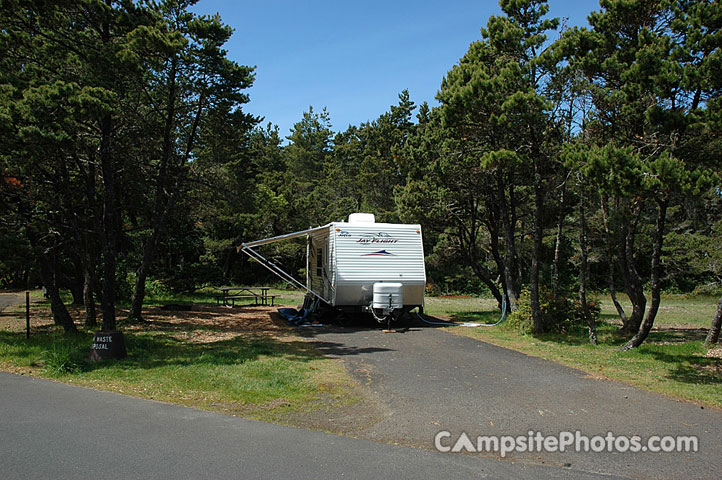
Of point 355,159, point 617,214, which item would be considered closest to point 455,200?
point 617,214

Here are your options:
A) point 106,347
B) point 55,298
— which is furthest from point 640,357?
point 55,298

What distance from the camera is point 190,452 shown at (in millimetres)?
4441

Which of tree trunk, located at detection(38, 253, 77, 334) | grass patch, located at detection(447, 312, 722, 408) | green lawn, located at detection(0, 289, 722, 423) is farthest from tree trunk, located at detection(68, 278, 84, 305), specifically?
grass patch, located at detection(447, 312, 722, 408)

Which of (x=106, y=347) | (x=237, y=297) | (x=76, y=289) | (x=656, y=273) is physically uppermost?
(x=656, y=273)

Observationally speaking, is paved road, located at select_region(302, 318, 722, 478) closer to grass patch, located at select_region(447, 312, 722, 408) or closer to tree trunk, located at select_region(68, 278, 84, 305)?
grass patch, located at select_region(447, 312, 722, 408)

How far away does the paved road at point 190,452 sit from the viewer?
4.02m

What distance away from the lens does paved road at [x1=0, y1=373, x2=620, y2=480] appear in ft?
13.2

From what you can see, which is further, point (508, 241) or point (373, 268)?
point (508, 241)

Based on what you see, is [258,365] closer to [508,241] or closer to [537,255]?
[537,255]

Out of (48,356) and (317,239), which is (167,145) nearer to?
(317,239)

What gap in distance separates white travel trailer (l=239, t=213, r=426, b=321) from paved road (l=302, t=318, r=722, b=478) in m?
4.19

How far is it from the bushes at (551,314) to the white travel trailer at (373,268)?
2744mm

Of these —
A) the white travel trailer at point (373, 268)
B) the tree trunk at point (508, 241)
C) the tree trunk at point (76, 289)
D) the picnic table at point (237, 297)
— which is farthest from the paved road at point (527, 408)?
the picnic table at point (237, 297)

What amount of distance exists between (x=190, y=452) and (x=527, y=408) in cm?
376
